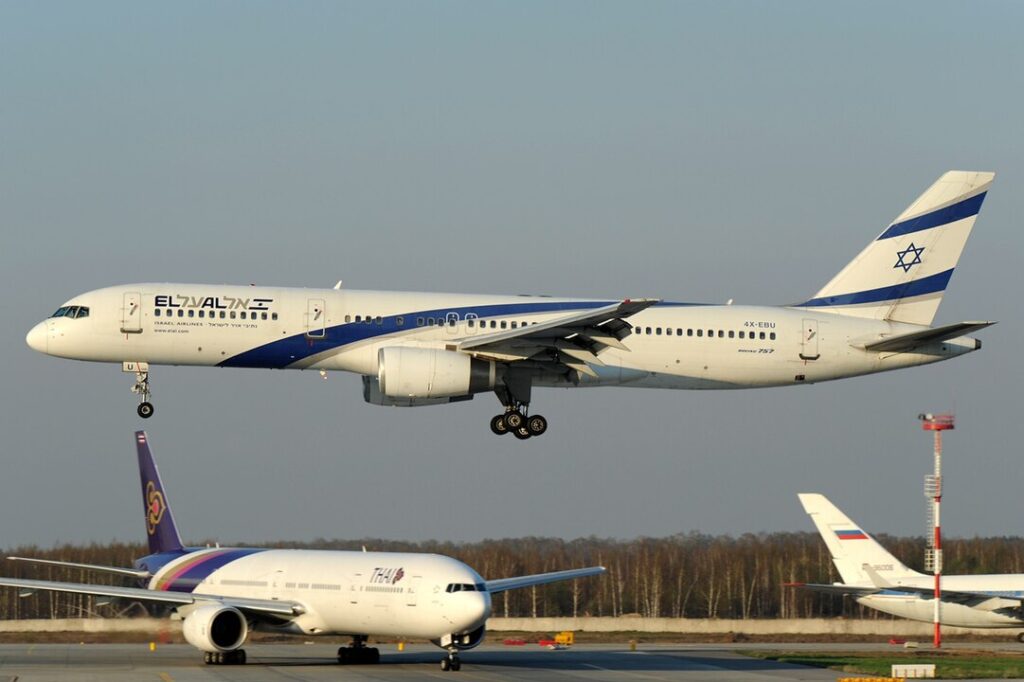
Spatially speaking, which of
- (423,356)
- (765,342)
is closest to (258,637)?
(423,356)

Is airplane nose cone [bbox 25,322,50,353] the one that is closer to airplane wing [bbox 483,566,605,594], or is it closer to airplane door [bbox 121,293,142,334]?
airplane door [bbox 121,293,142,334]

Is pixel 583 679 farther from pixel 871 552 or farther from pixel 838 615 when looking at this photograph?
pixel 838 615

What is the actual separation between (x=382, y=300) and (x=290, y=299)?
302cm

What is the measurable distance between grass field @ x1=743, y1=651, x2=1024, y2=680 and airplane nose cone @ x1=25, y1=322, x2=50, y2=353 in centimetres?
2773

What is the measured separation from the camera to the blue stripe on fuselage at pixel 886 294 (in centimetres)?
5447

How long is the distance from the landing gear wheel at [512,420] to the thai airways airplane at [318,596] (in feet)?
16.3

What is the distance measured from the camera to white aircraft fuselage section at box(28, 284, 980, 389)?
47469 mm

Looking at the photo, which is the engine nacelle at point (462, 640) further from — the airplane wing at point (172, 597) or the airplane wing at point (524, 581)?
the airplane wing at point (172, 597)

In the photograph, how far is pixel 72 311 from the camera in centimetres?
4831

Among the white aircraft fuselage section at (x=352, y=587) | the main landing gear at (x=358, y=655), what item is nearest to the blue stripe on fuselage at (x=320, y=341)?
the white aircraft fuselage section at (x=352, y=587)

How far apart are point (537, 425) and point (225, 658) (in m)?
13.0

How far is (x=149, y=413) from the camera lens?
48.6m

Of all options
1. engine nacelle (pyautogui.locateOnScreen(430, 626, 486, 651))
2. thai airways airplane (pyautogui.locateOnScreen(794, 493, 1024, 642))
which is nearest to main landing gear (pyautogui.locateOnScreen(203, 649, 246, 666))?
engine nacelle (pyautogui.locateOnScreen(430, 626, 486, 651))

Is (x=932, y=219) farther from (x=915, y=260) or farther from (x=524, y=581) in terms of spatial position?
(x=524, y=581)
